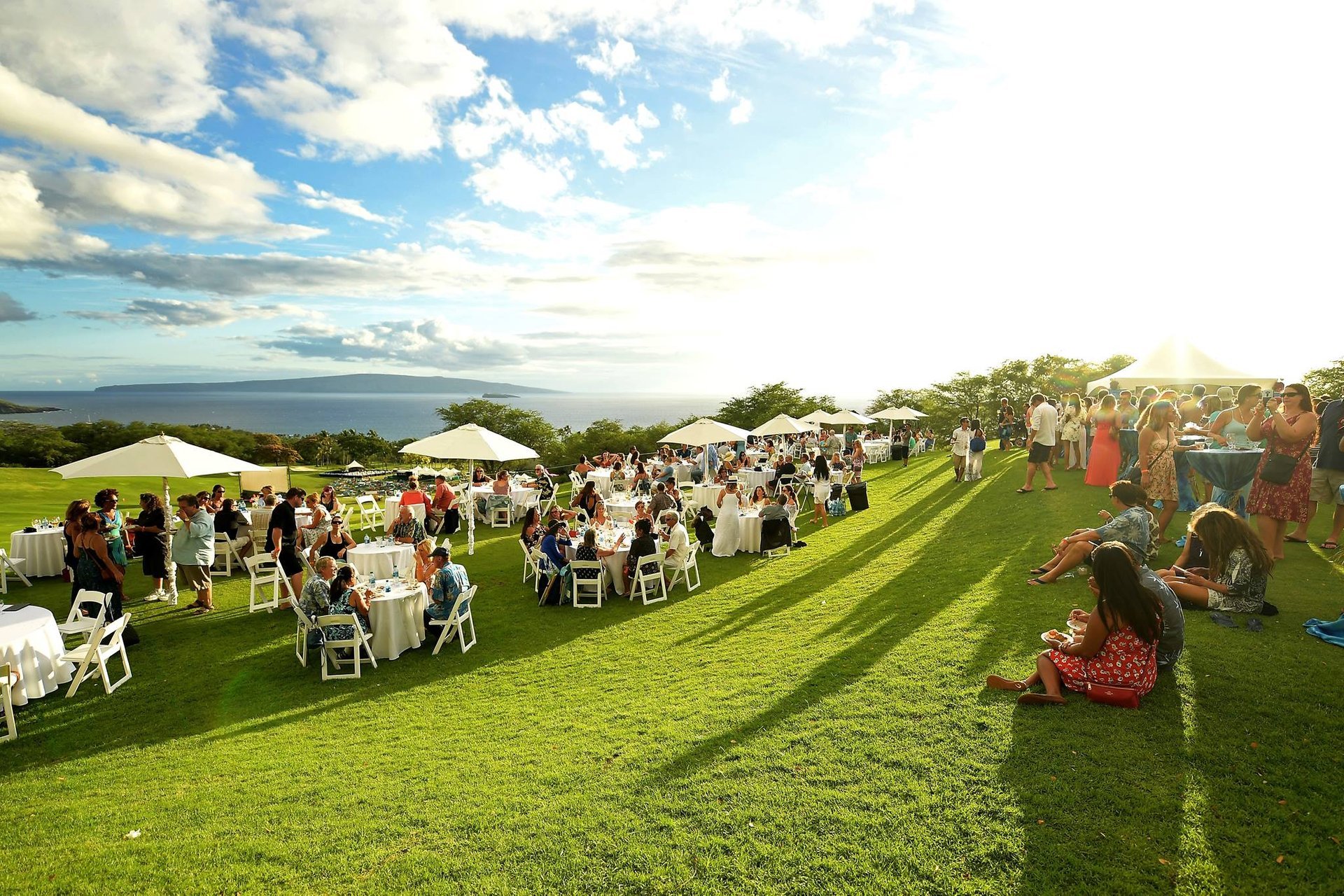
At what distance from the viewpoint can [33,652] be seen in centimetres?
658

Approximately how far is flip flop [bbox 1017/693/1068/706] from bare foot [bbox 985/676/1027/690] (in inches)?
Answer: 7.8

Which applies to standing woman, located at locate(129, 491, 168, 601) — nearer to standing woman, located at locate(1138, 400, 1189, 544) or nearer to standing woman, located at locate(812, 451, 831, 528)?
standing woman, located at locate(812, 451, 831, 528)

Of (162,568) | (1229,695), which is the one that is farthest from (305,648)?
(1229,695)

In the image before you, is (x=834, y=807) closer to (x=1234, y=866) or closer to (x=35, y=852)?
(x=1234, y=866)

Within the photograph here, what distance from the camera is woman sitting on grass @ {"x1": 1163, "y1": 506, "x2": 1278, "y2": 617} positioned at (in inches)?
230

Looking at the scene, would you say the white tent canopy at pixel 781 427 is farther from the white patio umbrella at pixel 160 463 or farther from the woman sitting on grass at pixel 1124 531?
the white patio umbrella at pixel 160 463

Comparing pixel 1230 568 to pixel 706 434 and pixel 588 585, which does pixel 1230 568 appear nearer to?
pixel 588 585

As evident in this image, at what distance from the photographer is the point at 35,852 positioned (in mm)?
4043

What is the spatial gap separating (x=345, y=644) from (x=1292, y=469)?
11294 mm

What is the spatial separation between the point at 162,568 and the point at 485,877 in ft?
32.2

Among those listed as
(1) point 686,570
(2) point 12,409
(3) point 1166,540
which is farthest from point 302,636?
(2) point 12,409

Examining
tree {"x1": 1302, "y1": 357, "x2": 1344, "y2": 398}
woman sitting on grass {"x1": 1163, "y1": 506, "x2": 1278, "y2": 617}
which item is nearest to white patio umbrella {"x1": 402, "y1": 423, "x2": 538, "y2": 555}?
woman sitting on grass {"x1": 1163, "y1": 506, "x2": 1278, "y2": 617}

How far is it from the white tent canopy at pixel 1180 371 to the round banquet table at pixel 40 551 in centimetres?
2242

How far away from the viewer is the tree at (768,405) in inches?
1668
